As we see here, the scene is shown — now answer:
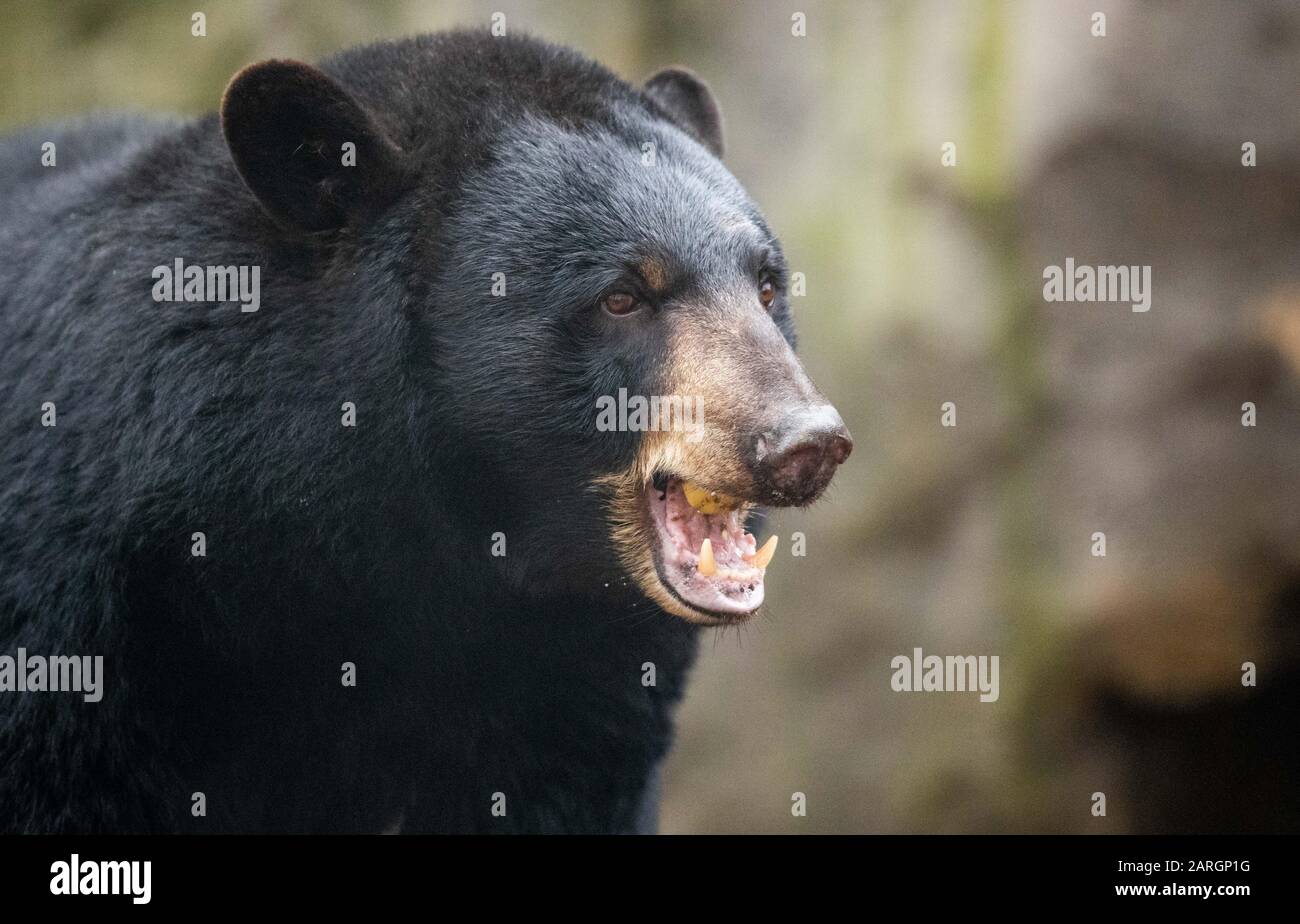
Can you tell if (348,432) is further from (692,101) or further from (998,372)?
(998,372)

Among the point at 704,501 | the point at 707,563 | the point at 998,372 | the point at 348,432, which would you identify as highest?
the point at 998,372

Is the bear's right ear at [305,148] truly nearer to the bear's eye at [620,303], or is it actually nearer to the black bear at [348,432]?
the black bear at [348,432]

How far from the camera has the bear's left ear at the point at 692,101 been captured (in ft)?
17.6

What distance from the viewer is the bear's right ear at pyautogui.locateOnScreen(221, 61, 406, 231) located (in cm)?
417

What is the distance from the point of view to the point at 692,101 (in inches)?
213

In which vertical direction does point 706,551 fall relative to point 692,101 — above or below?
below

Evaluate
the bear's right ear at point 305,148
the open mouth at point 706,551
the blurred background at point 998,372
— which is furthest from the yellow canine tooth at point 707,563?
the blurred background at point 998,372

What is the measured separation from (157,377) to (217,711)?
0.97 metres

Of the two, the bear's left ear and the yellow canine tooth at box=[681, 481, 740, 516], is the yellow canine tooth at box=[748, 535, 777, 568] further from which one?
the bear's left ear

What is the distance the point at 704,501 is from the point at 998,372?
19.2 ft

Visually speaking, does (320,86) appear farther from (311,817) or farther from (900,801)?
(900,801)

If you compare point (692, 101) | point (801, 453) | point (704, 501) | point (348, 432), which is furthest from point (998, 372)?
point (348, 432)

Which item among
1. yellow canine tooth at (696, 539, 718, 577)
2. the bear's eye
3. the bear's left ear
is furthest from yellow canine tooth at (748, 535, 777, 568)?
the bear's left ear
